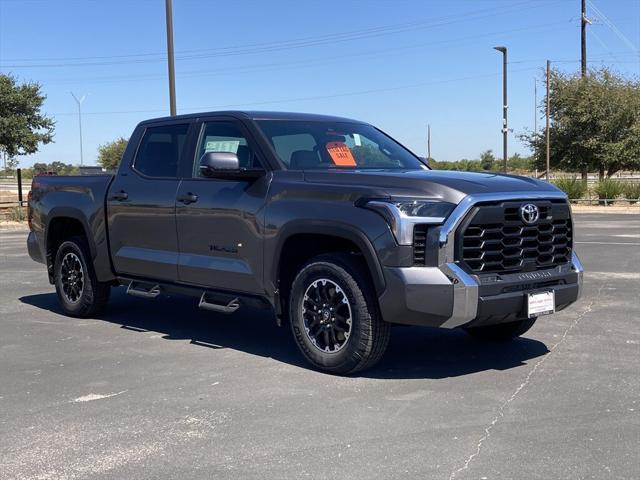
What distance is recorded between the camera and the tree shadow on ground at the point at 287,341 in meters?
5.61

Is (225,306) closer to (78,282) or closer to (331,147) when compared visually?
(331,147)

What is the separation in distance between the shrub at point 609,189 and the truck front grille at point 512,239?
28713 mm

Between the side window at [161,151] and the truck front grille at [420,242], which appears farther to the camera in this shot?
the side window at [161,151]

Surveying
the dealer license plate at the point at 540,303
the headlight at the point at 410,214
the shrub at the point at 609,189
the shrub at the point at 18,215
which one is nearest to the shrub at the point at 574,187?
the shrub at the point at 609,189

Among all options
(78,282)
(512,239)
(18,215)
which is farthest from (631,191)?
(512,239)

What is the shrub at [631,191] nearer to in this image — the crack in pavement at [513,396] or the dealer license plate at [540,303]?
the crack in pavement at [513,396]

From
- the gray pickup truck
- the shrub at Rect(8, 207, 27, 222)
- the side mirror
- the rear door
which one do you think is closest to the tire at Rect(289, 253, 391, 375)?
the gray pickup truck

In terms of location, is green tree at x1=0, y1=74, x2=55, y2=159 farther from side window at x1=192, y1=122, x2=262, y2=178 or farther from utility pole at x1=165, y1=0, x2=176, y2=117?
side window at x1=192, y1=122, x2=262, y2=178

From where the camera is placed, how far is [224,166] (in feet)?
18.1

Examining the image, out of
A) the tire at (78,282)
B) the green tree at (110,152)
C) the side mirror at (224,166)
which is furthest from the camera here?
the green tree at (110,152)

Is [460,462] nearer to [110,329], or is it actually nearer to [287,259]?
[287,259]

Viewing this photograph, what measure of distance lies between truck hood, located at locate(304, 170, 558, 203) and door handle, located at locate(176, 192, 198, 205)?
1174 millimetres

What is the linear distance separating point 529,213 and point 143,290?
11.8ft

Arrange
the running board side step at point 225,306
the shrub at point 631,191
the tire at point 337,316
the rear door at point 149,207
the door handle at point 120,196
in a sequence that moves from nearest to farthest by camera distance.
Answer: the tire at point 337,316
the running board side step at point 225,306
the rear door at point 149,207
the door handle at point 120,196
the shrub at point 631,191
